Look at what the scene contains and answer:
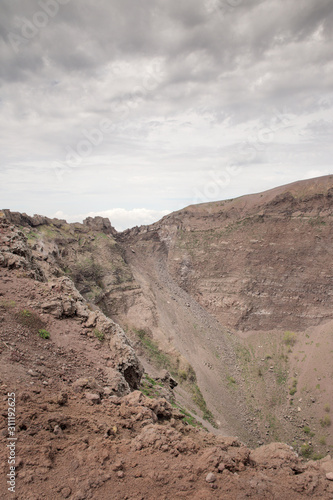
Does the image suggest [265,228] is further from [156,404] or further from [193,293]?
[156,404]

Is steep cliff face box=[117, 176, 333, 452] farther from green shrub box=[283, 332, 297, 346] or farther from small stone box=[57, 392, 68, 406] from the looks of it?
small stone box=[57, 392, 68, 406]

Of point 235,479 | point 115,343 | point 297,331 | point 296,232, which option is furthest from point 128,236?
point 235,479

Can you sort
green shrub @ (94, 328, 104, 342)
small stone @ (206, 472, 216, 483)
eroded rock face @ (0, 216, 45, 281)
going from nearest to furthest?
small stone @ (206, 472, 216, 483) < green shrub @ (94, 328, 104, 342) < eroded rock face @ (0, 216, 45, 281)

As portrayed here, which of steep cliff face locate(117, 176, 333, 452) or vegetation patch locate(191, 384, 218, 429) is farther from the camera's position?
steep cliff face locate(117, 176, 333, 452)

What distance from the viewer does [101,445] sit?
196 inches

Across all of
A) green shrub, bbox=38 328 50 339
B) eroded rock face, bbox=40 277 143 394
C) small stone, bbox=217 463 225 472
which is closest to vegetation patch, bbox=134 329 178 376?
eroded rock face, bbox=40 277 143 394

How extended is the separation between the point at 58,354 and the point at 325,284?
33.4 meters

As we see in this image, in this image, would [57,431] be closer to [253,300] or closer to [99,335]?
[99,335]

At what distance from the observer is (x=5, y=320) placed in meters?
8.05

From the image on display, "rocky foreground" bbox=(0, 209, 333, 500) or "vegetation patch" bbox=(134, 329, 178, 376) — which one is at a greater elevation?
"rocky foreground" bbox=(0, 209, 333, 500)

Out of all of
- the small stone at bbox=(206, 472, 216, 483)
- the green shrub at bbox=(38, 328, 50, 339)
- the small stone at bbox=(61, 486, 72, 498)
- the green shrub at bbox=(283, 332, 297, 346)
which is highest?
the green shrub at bbox=(38, 328, 50, 339)

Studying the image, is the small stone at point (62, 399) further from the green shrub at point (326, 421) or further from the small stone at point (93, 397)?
the green shrub at point (326, 421)

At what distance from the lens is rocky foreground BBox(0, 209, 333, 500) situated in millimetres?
4176

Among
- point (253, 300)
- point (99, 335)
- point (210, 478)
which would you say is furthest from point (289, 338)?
point (210, 478)
